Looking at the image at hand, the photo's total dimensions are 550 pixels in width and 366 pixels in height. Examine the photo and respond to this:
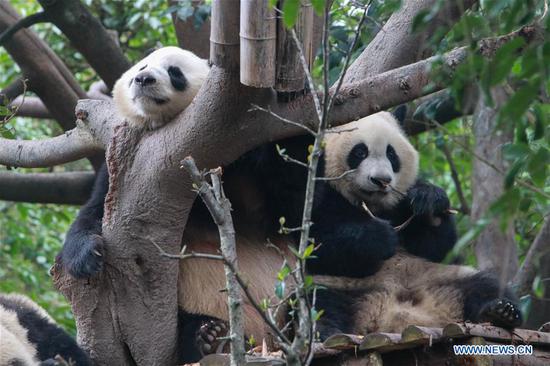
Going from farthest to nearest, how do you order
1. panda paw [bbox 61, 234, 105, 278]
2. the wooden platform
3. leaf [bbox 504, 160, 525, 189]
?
panda paw [bbox 61, 234, 105, 278] → the wooden platform → leaf [bbox 504, 160, 525, 189]

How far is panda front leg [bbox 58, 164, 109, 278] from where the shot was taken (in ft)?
15.3

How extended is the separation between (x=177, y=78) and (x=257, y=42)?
163 centimetres

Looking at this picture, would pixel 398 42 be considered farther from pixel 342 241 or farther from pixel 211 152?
pixel 211 152

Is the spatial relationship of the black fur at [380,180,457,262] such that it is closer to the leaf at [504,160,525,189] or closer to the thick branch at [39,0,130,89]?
the thick branch at [39,0,130,89]

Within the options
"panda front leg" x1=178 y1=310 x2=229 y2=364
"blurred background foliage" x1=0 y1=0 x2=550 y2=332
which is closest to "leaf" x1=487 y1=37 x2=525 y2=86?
"blurred background foliage" x1=0 y1=0 x2=550 y2=332

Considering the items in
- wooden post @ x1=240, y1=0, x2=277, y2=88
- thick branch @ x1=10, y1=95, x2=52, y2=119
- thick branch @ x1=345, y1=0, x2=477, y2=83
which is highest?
thick branch @ x1=10, y1=95, x2=52, y2=119

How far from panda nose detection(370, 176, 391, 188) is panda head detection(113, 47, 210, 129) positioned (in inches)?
51.7

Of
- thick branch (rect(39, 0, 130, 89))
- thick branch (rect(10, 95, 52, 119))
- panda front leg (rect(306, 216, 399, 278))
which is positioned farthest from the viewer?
thick branch (rect(10, 95, 52, 119))

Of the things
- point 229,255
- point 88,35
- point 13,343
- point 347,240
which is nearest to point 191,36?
point 88,35

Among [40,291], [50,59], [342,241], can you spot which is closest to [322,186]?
[342,241]

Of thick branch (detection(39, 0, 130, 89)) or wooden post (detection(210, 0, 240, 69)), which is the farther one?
thick branch (detection(39, 0, 130, 89))

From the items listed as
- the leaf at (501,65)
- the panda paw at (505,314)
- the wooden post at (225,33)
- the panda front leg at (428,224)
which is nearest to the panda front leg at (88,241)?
the wooden post at (225,33)

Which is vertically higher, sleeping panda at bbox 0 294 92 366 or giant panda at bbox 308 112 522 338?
giant panda at bbox 308 112 522 338

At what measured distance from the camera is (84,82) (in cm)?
980
